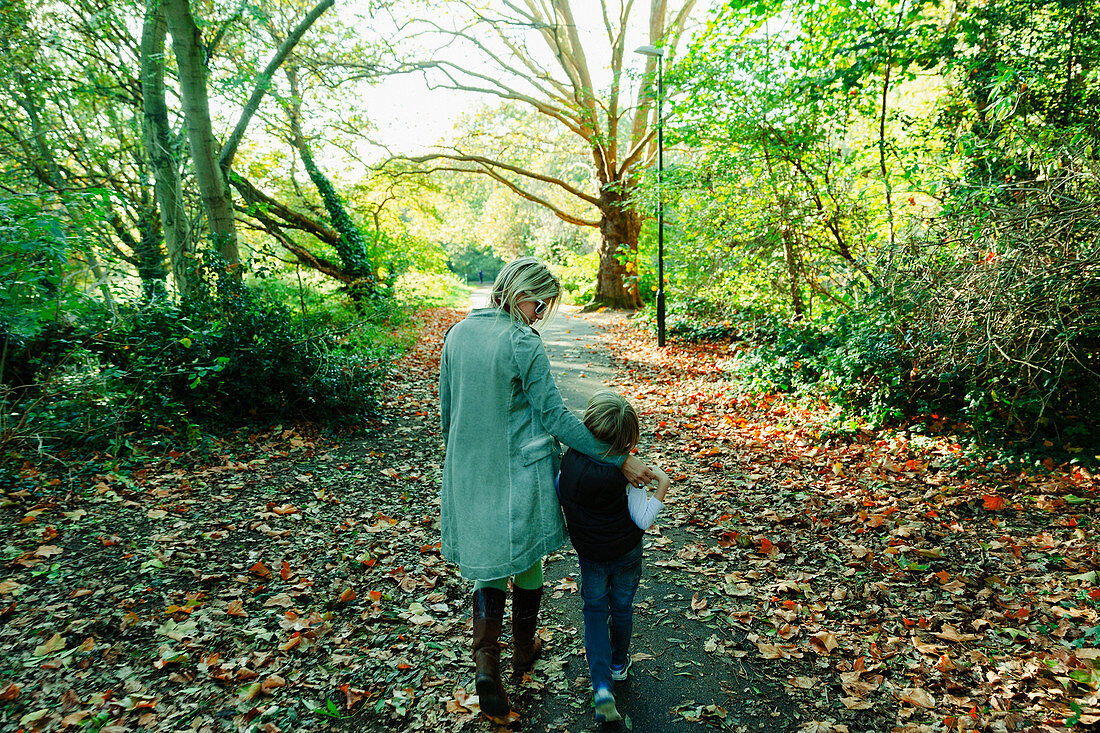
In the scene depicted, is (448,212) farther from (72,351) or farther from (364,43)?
(72,351)

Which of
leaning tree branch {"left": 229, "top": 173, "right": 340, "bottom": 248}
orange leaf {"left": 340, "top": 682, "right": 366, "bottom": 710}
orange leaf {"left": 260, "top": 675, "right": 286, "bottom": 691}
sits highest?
leaning tree branch {"left": 229, "top": 173, "right": 340, "bottom": 248}

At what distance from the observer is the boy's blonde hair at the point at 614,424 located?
2.46 meters

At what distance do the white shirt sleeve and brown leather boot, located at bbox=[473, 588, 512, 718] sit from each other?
2.47 ft

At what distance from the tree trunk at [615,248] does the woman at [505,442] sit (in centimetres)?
1633

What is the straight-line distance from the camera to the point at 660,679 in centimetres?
310

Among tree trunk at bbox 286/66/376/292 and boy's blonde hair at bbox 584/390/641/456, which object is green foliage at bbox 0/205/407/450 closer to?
boy's blonde hair at bbox 584/390/641/456

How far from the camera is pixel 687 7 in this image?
16.8 metres

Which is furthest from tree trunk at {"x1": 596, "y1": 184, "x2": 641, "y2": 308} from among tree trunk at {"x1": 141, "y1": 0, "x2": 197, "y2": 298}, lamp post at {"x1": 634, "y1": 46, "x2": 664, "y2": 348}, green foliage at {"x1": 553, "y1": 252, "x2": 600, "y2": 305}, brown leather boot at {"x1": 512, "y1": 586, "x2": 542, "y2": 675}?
brown leather boot at {"x1": 512, "y1": 586, "x2": 542, "y2": 675}

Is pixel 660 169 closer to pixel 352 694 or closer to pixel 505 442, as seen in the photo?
pixel 505 442

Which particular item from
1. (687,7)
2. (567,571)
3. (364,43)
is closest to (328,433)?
(567,571)

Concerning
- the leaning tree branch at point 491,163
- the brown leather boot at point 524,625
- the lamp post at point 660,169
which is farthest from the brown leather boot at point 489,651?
the leaning tree branch at point 491,163

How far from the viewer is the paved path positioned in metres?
2.81

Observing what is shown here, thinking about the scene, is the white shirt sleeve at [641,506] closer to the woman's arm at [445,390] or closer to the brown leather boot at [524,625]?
the brown leather boot at [524,625]

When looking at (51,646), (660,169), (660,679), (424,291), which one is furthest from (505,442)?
(424,291)
